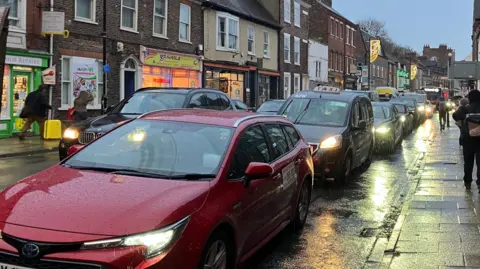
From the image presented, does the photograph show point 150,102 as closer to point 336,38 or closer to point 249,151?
point 249,151

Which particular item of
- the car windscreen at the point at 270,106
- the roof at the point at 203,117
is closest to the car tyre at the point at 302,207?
the roof at the point at 203,117

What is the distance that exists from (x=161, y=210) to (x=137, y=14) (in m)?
20.9

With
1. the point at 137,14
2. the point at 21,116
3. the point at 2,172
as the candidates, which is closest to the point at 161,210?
the point at 2,172

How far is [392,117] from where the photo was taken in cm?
1772

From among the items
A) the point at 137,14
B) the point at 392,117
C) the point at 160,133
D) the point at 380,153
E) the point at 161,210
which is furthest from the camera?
the point at 137,14

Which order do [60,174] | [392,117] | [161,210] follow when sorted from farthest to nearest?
[392,117]
[60,174]
[161,210]

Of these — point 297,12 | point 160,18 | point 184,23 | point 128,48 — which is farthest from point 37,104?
point 297,12

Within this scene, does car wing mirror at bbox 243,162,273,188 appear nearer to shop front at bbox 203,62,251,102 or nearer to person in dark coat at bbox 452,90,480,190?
person in dark coat at bbox 452,90,480,190

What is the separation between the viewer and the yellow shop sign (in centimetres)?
2391

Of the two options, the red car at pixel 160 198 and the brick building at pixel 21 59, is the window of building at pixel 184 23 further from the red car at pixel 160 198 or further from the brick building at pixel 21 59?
the red car at pixel 160 198

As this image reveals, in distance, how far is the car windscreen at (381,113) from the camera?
17609 millimetres

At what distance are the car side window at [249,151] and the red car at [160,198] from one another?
0.01 metres

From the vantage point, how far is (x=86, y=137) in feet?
32.4

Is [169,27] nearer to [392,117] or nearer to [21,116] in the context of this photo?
[21,116]
